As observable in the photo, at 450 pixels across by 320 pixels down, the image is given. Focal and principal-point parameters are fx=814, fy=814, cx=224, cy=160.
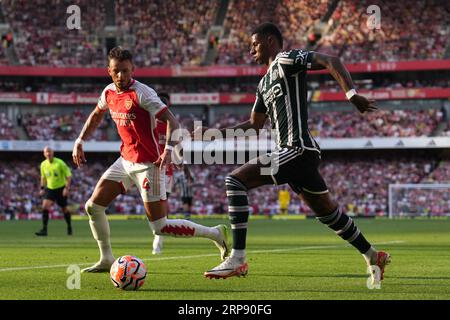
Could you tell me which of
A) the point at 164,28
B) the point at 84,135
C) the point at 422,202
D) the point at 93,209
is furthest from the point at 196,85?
the point at 93,209

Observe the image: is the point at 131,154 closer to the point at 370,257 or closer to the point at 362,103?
the point at 370,257

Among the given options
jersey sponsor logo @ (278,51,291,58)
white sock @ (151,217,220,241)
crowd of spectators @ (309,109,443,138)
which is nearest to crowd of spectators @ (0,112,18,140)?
crowd of spectators @ (309,109,443,138)

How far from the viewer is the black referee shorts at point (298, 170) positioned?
8.20 meters

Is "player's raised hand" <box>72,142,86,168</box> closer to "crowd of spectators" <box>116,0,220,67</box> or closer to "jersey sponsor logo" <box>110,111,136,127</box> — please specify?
"jersey sponsor logo" <box>110,111,136,127</box>

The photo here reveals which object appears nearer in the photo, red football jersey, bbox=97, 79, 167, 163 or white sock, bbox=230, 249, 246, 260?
white sock, bbox=230, 249, 246, 260

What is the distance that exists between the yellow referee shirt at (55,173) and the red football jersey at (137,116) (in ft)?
40.8

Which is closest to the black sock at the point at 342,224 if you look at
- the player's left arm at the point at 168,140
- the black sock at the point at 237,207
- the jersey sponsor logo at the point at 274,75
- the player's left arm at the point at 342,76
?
the black sock at the point at 237,207

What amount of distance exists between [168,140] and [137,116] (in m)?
0.64

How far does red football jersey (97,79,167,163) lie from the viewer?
939 cm

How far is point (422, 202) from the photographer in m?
43.8

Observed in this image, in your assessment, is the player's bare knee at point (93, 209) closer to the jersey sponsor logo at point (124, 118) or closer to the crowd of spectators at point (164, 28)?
the jersey sponsor logo at point (124, 118)

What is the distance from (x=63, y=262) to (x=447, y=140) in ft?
135

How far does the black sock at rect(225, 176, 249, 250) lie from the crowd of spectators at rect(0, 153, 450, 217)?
37628 millimetres

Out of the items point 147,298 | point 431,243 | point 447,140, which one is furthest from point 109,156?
point 147,298
